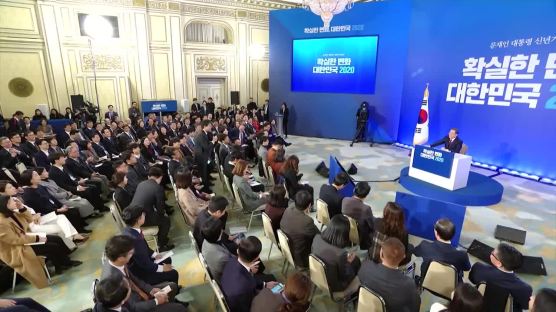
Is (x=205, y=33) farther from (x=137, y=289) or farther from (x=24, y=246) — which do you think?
(x=137, y=289)

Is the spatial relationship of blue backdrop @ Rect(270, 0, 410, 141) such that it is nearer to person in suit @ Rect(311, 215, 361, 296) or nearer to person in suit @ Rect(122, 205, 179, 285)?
person in suit @ Rect(311, 215, 361, 296)

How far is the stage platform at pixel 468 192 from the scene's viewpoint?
18.9 feet

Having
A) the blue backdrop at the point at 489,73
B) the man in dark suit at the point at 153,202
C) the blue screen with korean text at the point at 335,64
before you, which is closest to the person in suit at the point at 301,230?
the man in dark suit at the point at 153,202

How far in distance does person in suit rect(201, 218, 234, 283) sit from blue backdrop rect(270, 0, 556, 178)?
811cm

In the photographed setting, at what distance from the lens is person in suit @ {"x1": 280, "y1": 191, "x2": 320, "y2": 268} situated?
337 cm

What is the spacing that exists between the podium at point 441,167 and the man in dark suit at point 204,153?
14.4 feet

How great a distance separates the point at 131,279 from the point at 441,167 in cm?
562

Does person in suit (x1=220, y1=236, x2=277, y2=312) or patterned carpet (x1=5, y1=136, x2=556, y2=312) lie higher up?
person in suit (x1=220, y1=236, x2=277, y2=312)

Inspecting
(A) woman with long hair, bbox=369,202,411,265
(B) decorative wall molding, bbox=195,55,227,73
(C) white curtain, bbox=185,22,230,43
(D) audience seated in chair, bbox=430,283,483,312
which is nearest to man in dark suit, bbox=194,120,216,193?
(A) woman with long hair, bbox=369,202,411,265

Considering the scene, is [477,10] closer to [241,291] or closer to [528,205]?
[528,205]

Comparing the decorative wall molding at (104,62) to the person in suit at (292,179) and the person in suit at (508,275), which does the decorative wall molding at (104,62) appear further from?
the person in suit at (508,275)

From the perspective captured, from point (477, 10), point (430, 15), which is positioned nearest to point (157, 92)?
point (430, 15)

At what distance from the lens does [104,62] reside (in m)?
12.1

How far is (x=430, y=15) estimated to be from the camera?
30.1ft
